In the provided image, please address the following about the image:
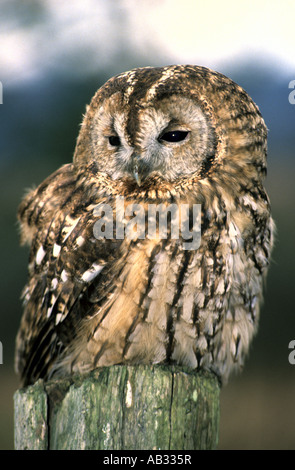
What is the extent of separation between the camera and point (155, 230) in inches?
81.3

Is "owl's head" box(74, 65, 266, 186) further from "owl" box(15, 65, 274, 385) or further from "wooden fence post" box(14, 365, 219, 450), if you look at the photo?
"wooden fence post" box(14, 365, 219, 450)

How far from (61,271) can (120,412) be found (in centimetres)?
78

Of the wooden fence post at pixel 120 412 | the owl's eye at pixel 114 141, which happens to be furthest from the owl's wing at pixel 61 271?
the wooden fence post at pixel 120 412

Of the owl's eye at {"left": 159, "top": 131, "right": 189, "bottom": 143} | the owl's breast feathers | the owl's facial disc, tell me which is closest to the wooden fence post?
the owl's breast feathers

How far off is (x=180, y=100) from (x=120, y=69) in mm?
2321

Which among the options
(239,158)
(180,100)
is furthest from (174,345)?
(180,100)

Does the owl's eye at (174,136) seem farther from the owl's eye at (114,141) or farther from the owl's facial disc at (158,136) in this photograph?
the owl's eye at (114,141)

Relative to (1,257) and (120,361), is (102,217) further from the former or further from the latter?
(1,257)

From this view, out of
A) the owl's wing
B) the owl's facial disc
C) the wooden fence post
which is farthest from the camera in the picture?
the owl's wing

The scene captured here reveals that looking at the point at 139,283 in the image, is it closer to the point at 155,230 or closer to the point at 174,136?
the point at 155,230

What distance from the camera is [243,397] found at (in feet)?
13.8

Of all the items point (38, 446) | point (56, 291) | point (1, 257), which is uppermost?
point (1, 257)

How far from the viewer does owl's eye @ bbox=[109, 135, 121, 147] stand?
207 cm

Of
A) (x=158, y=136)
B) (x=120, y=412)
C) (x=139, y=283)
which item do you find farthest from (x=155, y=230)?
A: (x=120, y=412)
